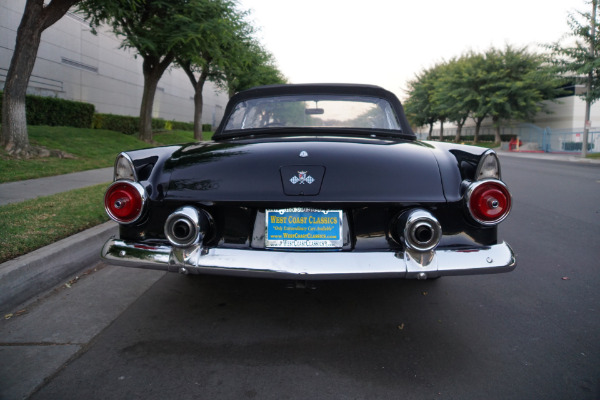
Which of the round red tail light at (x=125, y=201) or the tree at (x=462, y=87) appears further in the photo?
the tree at (x=462, y=87)

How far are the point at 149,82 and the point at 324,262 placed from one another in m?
17.1

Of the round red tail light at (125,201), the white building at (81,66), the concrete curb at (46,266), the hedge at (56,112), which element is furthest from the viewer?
the white building at (81,66)

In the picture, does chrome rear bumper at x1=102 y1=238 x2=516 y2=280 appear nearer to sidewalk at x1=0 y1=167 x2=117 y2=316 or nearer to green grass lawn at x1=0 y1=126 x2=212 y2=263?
sidewalk at x1=0 y1=167 x2=117 y2=316

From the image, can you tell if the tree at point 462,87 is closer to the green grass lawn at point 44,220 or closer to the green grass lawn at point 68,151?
the green grass lawn at point 68,151

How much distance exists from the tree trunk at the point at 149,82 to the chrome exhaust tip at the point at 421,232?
16.2 meters

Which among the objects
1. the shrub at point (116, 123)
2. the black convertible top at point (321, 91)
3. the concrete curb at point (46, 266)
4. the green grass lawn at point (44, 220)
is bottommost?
the concrete curb at point (46, 266)

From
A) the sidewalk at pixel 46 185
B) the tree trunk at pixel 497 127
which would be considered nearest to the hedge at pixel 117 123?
the sidewalk at pixel 46 185

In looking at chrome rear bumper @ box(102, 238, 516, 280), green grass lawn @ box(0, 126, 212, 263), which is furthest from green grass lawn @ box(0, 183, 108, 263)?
chrome rear bumper @ box(102, 238, 516, 280)

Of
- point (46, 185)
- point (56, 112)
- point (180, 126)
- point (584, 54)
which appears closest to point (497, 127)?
point (584, 54)

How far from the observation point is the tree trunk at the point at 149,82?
55.7 feet

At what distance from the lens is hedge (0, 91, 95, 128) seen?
15.4 metres

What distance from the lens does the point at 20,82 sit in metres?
9.76

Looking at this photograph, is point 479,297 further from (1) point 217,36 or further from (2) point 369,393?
(1) point 217,36

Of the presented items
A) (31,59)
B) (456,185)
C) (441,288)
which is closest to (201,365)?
(456,185)
